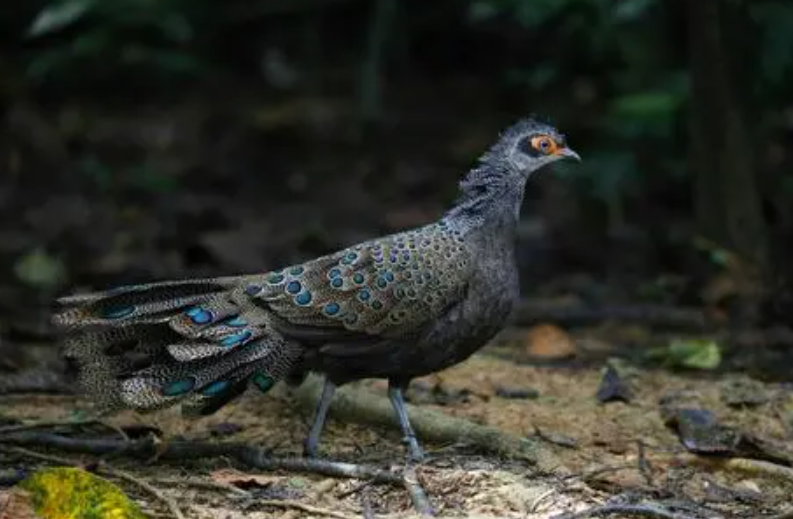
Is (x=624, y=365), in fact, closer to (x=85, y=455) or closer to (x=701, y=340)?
(x=701, y=340)

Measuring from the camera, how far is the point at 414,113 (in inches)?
575

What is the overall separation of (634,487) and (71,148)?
892cm

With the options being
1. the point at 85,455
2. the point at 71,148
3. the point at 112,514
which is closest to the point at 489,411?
the point at 85,455

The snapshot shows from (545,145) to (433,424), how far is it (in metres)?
1.12

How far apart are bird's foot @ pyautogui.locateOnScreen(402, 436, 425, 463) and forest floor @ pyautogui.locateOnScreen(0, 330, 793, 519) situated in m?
0.04

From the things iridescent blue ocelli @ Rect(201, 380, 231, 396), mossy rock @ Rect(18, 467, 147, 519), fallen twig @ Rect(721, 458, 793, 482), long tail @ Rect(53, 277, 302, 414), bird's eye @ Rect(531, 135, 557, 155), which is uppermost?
bird's eye @ Rect(531, 135, 557, 155)

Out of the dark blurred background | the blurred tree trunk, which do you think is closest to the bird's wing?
the dark blurred background

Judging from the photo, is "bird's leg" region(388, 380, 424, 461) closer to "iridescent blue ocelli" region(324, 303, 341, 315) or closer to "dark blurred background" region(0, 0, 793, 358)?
"iridescent blue ocelli" region(324, 303, 341, 315)

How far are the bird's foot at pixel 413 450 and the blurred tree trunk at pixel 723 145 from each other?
11.9 ft

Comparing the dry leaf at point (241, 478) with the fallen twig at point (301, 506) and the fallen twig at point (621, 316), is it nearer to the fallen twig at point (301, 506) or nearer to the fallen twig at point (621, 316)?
the fallen twig at point (301, 506)

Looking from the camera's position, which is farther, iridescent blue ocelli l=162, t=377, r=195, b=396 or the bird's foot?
the bird's foot

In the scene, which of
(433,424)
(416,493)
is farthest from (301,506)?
(433,424)

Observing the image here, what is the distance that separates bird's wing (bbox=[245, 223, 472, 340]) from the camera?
5.01m

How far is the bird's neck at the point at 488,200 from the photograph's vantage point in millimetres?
5332
